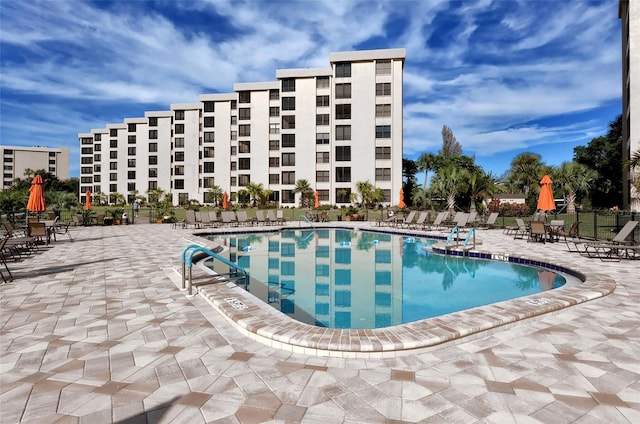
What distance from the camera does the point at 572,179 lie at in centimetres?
3716

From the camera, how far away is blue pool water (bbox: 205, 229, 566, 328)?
21.6 ft

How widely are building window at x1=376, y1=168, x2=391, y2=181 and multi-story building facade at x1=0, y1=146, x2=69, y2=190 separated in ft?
323

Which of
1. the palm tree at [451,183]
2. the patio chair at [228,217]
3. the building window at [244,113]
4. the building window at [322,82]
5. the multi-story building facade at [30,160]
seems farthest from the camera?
the multi-story building facade at [30,160]

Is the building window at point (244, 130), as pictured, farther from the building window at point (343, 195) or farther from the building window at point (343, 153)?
the building window at point (343, 195)

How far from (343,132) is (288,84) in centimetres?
987

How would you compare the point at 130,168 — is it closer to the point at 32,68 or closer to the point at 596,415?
the point at 32,68

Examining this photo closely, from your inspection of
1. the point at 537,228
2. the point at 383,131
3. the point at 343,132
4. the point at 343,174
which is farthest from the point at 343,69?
the point at 537,228

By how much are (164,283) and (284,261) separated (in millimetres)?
4978

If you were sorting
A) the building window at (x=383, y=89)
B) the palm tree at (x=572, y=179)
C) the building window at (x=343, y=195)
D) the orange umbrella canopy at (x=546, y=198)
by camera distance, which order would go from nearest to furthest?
the orange umbrella canopy at (x=546, y=198), the palm tree at (x=572, y=179), the building window at (x=383, y=89), the building window at (x=343, y=195)

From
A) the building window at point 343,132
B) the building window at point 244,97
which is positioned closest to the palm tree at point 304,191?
the building window at point 343,132

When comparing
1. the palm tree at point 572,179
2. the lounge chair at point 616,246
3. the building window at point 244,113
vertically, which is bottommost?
the lounge chair at point 616,246

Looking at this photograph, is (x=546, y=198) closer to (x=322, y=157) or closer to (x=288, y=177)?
(x=322, y=157)

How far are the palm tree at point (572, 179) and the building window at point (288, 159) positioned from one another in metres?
30.5

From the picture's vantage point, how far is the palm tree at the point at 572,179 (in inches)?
1464
